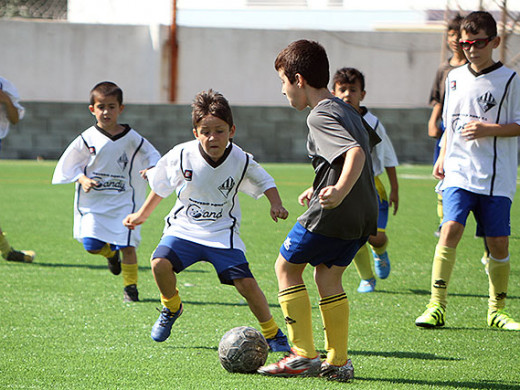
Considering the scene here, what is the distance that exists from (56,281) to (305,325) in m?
3.18

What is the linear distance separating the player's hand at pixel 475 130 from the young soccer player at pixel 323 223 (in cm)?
139

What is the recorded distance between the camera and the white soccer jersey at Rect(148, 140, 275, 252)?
4.69 m

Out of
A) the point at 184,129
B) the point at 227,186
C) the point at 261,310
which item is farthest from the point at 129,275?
the point at 184,129

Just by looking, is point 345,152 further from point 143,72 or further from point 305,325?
point 143,72

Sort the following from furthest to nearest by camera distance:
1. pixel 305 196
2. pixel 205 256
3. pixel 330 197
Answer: pixel 205 256, pixel 305 196, pixel 330 197

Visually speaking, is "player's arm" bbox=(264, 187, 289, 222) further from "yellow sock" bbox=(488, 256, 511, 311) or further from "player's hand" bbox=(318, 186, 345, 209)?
"yellow sock" bbox=(488, 256, 511, 311)

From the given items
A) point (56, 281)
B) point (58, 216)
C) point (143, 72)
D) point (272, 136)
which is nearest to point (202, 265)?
point (56, 281)

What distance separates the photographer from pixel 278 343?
464cm

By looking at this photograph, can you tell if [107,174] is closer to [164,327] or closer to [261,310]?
[164,327]

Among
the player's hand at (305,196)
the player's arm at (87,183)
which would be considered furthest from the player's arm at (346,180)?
the player's arm at (87,183)

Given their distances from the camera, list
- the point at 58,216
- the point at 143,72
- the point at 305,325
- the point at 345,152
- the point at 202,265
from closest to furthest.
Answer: the point at 345,152 < the point at 305,325 < the point at 202,265 < the point at 58,216 < the point at 143,72

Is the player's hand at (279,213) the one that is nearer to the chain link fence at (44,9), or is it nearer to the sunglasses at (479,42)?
the sunglasses at (479,42)

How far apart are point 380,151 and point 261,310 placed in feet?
8.39

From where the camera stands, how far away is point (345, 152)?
3701mm
